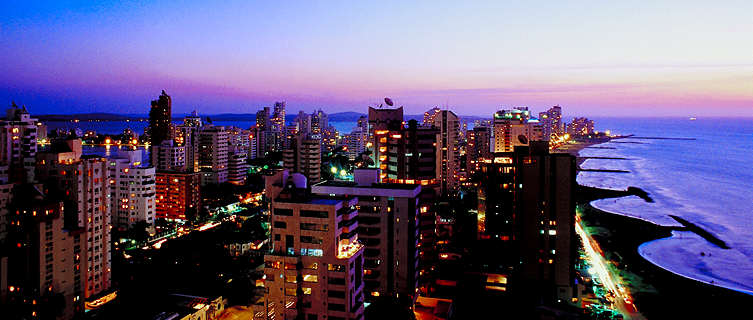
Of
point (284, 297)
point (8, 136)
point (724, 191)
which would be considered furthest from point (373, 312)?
point (724, 191)

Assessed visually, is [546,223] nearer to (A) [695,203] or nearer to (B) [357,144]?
(A) [695,203]

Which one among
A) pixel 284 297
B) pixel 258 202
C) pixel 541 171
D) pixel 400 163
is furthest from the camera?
pixel 258 202

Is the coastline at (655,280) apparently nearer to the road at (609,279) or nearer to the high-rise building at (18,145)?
the road at (609,279)

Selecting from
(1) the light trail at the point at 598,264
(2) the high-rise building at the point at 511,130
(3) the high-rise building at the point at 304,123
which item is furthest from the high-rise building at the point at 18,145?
(3) the high-rise building at the point at 304,123

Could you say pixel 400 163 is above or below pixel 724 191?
above

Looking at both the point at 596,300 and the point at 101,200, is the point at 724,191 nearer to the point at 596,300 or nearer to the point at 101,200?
the point at 596,300
